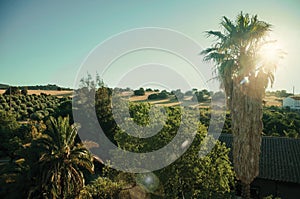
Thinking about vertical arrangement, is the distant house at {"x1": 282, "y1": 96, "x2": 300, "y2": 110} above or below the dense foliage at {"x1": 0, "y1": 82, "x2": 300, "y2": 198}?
above

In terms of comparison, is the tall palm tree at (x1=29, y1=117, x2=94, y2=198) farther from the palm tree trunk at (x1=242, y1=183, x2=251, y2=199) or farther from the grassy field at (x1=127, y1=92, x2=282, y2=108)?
the palm tree trunk at (x1=242, y1=183, x2=251, y2=199)

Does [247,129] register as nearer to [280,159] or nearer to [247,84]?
[247,84]

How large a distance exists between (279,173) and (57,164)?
16.1 m

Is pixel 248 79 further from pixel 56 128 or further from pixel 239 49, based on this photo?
pixel 56 128

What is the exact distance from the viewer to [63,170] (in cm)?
2020

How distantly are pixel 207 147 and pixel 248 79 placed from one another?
4071mm

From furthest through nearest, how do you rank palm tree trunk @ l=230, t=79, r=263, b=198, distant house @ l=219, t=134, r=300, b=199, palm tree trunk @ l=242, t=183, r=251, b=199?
distant house @ l=219, t=134, r=300, b=199, palm tree trunk @ l=242, t=183, r=251, b=199, palm tree trunk @ l=230, t=79, r=263, b=198

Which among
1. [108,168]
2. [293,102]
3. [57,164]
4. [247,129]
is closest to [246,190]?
[247,129]

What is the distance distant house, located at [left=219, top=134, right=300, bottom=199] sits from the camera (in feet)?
52.6

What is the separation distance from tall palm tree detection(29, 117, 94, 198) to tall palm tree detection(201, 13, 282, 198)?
12.9 meters

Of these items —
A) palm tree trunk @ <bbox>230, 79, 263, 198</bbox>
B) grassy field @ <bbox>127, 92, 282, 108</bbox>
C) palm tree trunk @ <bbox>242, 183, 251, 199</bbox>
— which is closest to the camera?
palm tree trunk @ <bbox>230, 79, 263, 198</bbox>

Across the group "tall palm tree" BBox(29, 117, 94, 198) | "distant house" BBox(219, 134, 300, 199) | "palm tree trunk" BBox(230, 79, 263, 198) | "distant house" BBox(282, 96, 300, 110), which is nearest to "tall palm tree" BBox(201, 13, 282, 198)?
"palm tree trunk" BBox(230, 79, 263, 198)

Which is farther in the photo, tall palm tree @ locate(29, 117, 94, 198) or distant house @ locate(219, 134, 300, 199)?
Answer: tall palm tree @ locate(29, 117, 94, 198)

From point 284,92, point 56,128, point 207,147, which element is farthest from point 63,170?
point 284,92
